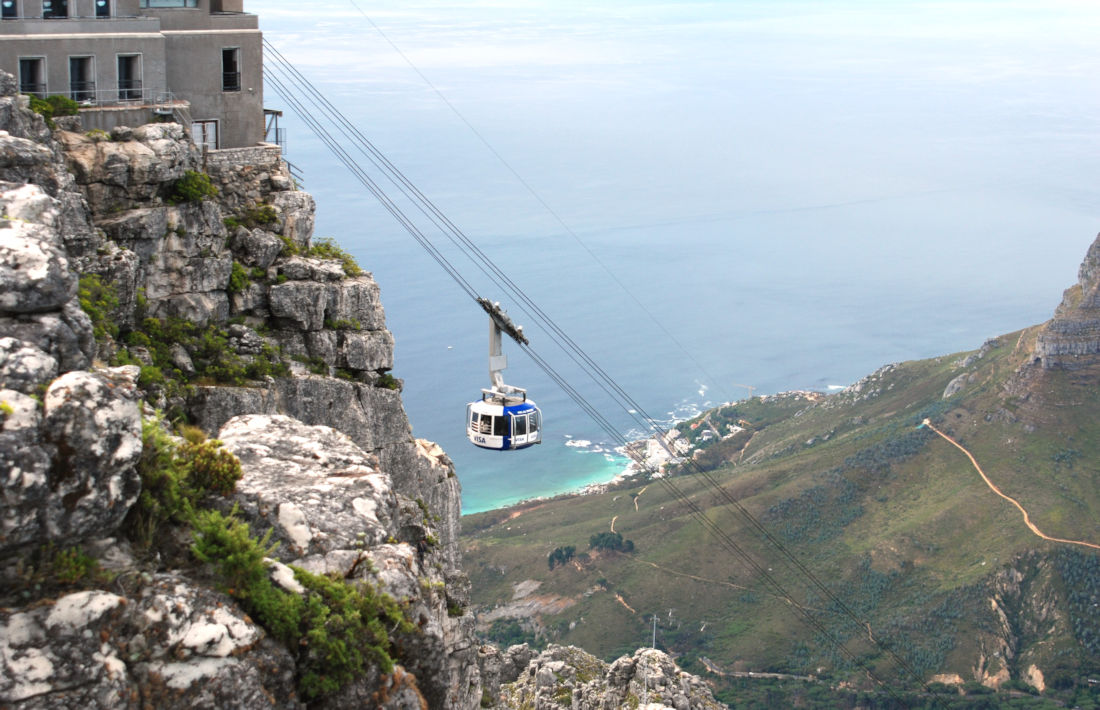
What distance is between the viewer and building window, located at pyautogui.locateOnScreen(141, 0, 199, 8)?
118 ft

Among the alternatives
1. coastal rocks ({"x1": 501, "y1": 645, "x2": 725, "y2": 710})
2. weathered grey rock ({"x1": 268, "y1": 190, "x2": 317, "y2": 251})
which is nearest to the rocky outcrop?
coastal rocks ({"x1": 501, "y1": 645, "x2": 725, "y2": 710})

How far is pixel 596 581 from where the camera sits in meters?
127

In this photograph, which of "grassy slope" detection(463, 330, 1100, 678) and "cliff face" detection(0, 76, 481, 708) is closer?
"cliff face" detection(0, 76, 481, 708)

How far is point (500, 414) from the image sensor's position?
1564 inches

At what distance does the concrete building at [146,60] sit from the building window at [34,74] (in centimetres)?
3

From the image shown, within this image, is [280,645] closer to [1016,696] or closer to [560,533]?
[1016,696]

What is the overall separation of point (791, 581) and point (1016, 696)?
82.0 ft

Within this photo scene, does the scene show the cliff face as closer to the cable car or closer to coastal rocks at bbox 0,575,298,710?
coastal rocks at bbox 0,575,298,710

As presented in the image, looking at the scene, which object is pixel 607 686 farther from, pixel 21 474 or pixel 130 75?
pixel 21 474

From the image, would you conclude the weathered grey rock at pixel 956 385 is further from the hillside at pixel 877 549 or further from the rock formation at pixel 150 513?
the rock formation at pixel 150 513

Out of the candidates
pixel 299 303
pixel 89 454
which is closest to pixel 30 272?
pixel 89 454

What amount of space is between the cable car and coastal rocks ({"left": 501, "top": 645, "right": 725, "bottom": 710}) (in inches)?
929

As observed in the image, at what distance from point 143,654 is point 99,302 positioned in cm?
1373

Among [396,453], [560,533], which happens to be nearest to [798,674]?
[560,533]
